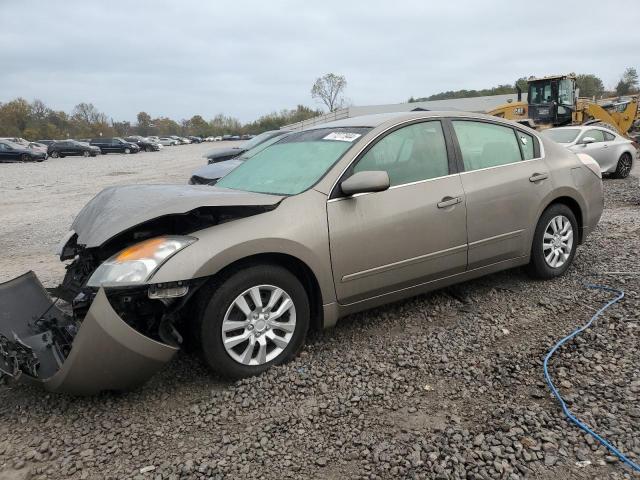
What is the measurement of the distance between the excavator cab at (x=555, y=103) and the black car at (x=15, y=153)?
31.9 meters

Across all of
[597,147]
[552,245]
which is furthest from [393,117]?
[597,147]

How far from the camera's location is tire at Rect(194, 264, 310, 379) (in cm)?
293

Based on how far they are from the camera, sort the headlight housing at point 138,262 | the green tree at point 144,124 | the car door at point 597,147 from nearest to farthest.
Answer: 1. the headlight housing at point 138,262
2. the car door at point 597,147
3. the green tree at point 144,124

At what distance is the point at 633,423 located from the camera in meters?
2.54

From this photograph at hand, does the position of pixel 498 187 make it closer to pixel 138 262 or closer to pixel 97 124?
pixel 138 262

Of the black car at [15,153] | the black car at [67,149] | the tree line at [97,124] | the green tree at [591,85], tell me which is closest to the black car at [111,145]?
the black car at [67,149]

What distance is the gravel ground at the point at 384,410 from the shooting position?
238cm

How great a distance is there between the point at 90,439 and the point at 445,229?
9.02ft

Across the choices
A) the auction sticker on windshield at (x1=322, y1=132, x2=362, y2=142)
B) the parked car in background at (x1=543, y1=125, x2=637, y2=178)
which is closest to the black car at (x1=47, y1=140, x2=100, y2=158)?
the parked car in background at (x1=543, y1=125, x2=637, y2=178)

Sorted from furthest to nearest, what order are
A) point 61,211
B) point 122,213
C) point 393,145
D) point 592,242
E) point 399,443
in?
1. point 61,211
2. point 592,242
3. point 393,145
4. point 122,213
5. point 399,443

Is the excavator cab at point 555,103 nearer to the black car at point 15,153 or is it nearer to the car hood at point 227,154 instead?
the car hood at point 227,154

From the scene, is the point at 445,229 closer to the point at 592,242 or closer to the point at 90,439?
the point at 90,439

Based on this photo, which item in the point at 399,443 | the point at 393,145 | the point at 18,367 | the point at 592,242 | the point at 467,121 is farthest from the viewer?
the point at 592,242

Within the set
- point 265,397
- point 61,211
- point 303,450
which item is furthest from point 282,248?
point 61,211
